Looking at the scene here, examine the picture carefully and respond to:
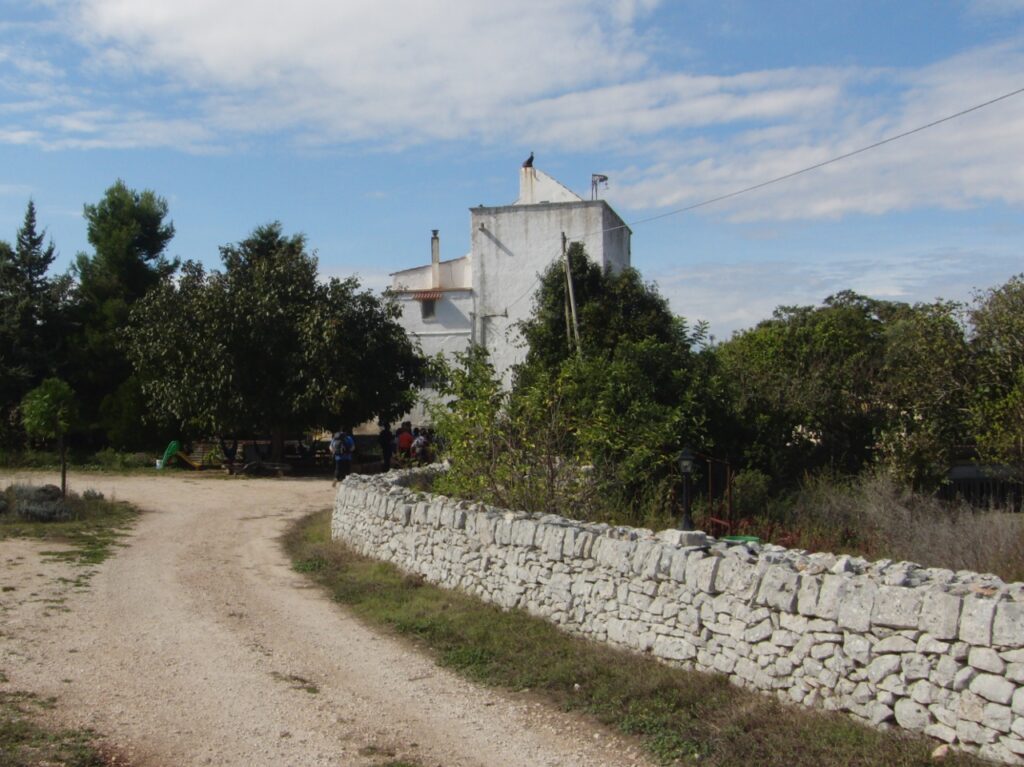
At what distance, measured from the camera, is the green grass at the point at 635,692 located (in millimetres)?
5906

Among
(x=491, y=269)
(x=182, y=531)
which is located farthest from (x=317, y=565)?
(x=491, y=269)

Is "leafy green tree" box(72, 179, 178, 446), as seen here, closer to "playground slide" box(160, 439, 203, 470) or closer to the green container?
"playground slide" box(160, 439, 203, 470)

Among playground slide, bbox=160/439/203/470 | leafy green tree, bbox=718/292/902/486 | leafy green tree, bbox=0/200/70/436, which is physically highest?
leafy green tree, bbox=0/200/70/436

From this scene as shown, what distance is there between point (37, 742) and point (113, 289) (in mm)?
30673

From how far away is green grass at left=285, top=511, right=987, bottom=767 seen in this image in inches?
233

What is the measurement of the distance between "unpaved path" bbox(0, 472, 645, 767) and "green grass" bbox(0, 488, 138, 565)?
29.1 inches

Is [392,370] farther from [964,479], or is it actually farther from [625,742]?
[625,742]

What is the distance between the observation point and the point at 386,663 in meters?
8.52

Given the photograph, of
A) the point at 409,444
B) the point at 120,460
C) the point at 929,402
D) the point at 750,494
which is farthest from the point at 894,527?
the point at 120,460

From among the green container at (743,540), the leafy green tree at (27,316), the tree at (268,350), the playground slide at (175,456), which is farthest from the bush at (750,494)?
the leafy green tree at (27,316)

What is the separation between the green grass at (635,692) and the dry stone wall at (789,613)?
0.16 meters

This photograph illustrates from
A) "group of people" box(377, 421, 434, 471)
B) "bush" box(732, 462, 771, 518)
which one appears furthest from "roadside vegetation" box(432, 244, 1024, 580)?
"group of people" box(377, 421, 434, 471)

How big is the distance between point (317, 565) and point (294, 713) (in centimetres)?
650

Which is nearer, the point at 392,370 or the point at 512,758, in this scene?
the point at 512,758
